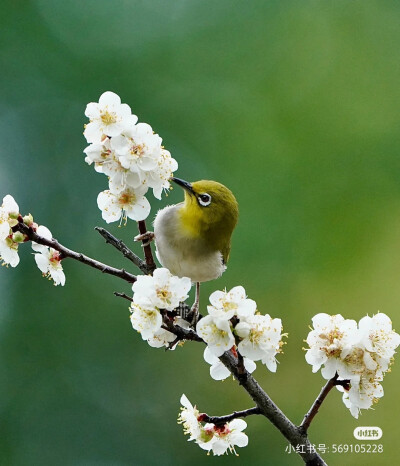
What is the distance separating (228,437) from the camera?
268cm

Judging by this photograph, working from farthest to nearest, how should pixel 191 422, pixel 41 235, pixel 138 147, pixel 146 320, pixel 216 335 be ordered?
pixel 191 422, pixel 41 235, pixel 138 147, pixel 146 320, pixel 216 335

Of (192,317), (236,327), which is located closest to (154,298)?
(236,327)

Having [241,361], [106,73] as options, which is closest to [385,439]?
[241,361]

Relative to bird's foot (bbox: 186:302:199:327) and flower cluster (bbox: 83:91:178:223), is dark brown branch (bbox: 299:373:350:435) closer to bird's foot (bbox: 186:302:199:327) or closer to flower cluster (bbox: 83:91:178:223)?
bird's foot (bbox: 186:302:199:327)

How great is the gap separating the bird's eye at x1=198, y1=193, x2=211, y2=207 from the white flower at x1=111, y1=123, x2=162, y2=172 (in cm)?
87

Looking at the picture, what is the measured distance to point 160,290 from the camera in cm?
221

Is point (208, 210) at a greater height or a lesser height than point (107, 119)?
greater

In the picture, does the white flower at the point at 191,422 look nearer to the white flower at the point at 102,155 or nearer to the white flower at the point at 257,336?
the white flower at the point at 257,336

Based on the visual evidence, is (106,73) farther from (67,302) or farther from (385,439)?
(385,439)

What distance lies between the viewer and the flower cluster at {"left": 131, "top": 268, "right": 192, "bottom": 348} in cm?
219

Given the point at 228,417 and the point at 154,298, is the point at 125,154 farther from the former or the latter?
the point at 228,417

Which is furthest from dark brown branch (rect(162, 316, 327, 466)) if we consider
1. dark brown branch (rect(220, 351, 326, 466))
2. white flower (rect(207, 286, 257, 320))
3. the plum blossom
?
the plum blossom

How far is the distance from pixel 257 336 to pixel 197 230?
1227 millimetres

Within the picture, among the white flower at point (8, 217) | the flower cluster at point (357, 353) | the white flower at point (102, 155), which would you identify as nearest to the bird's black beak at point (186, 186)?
the white flower at point (102, 155)
